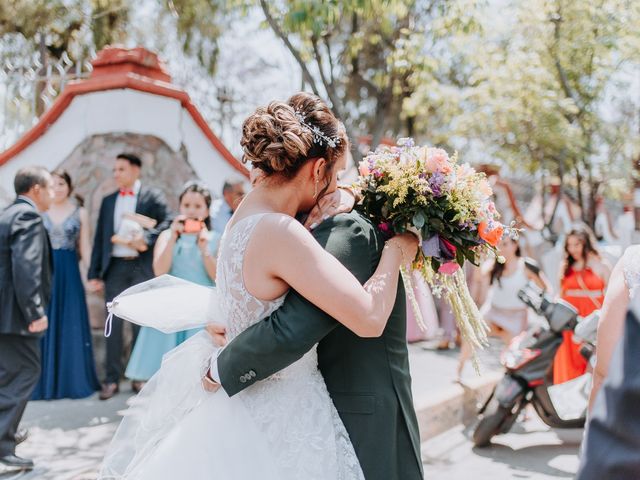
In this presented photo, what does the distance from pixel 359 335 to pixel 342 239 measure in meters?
0.30

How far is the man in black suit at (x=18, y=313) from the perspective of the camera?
4137mm

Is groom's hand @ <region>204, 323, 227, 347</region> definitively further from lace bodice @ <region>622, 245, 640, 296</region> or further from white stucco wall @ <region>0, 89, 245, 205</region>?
white stucco wall @ <region>0, 89, 245, 205</region>

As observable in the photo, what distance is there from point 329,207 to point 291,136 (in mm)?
285

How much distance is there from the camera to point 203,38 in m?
17.5

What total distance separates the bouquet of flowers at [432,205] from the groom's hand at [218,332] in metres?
0.64

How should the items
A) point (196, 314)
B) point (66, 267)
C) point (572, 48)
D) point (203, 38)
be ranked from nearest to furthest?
point (196, 314)
point (66, 267)
point (572, 48)
point (203, 38)

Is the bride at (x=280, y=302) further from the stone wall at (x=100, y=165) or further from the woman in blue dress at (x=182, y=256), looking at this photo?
the stone wall at (x=100, y=165)

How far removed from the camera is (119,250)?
19.2 ft

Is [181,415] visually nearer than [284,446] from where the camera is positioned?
No

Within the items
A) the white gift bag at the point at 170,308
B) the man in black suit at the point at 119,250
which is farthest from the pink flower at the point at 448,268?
the man in black suit at the point at 119,250

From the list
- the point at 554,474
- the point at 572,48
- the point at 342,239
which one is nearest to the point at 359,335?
the point at 342,239

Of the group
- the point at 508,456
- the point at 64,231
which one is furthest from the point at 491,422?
the point at 64,231

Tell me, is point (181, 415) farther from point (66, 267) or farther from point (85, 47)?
point (85, 47)

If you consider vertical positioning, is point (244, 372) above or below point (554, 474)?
→ above
